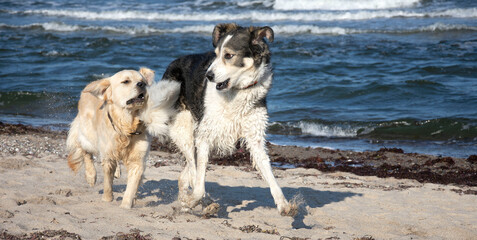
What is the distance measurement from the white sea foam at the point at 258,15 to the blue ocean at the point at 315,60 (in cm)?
7

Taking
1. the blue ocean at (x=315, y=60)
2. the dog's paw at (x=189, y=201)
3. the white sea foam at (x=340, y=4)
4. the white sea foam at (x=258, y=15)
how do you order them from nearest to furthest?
the dog's paw at (x=189, y=201), the blue ocean at (x=315, y=60), the white sea foam at (x=258, y=15), the white sea foam at (x=340, y=4)

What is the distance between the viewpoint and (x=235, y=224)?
5.52m

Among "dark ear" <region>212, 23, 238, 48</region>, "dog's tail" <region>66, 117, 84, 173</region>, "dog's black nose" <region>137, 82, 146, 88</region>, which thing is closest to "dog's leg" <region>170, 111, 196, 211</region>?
"dog's black nose" <region>137, 82, 146, 88</region>

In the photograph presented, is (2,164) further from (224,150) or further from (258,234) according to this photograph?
(258,234)

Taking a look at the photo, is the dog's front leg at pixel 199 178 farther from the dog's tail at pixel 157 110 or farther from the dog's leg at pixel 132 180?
the dog's leg at pixel 132 180

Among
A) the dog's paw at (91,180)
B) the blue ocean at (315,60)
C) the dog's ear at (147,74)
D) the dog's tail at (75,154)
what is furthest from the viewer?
the blue ocean at (315,60)

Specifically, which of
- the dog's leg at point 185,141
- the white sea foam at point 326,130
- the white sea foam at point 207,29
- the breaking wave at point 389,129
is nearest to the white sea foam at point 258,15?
the white sea foam at point 207,29

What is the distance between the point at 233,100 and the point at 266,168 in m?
0.75

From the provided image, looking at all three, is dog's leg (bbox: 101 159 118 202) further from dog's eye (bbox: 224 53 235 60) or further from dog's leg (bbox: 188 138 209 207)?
dog's eye (bbox: 224 53 235 60)

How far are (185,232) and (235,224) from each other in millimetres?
633

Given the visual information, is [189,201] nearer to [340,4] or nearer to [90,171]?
[90,171]

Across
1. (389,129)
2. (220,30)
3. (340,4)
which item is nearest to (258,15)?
(340,4)

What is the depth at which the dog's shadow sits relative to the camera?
648 centimetres

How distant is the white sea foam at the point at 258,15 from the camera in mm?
26578
